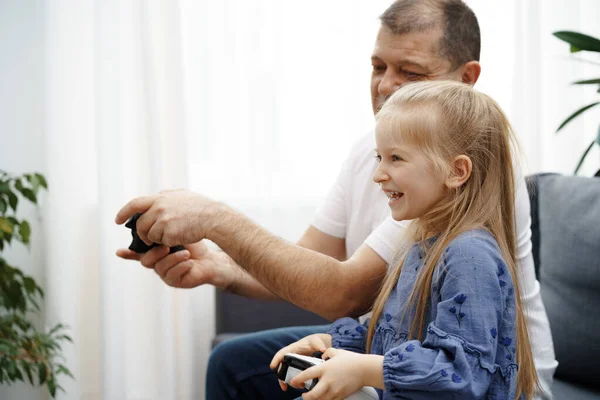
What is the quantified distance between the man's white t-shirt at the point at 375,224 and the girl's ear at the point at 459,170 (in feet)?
0.71

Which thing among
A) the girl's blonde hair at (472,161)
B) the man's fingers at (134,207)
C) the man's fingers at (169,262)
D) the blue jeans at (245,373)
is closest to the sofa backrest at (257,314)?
the blue jeans at (245,373)

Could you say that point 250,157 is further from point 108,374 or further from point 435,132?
point 435,132

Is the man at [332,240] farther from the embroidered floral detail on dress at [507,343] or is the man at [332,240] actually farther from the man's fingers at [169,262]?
the embroidered floral detail on dress at [507,343]

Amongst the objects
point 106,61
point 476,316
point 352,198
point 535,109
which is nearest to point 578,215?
point 352,198

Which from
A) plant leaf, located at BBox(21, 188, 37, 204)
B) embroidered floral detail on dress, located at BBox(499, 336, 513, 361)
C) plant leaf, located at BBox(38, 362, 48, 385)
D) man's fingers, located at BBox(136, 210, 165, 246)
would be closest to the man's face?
man's fingers, located at BBox(136, 210, 165, 246)

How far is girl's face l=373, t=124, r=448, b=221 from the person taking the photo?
101cm

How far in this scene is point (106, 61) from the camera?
7.84ft

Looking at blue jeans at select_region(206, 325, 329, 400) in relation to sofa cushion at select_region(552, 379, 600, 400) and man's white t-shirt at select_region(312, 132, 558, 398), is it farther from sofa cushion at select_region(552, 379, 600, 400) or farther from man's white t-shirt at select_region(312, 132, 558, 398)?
sofa cushion at select_region(552, 379, 600, 400)

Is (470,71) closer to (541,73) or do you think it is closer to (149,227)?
(149,227)

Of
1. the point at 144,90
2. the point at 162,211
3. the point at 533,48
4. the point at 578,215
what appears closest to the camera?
the point at 162,211

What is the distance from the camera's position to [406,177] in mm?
1008

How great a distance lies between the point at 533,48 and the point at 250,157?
115 cm

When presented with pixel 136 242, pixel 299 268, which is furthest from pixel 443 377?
pixel 136 242

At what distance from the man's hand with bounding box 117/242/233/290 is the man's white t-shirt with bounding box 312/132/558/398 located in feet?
0.87
